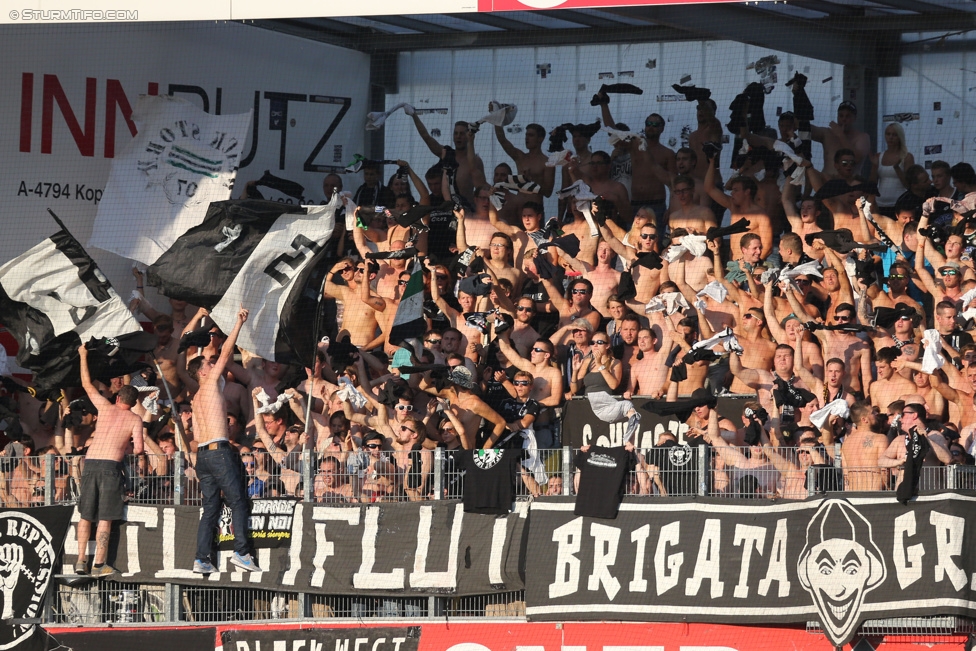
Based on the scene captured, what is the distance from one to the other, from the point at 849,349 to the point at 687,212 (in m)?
2.60

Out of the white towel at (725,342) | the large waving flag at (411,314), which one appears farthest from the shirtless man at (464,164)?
the white towel at (725,342)

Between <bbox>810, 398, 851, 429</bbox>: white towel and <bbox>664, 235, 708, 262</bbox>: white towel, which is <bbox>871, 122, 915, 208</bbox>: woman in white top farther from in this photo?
<bbox>810, 398, 851, 429</bbox>: white towel

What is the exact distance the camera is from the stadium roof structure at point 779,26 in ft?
49.2

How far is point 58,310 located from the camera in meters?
13.7

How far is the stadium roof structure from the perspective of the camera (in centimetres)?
1499

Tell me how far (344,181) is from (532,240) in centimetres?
321

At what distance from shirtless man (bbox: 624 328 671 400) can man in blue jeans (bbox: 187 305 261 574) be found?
3.28m

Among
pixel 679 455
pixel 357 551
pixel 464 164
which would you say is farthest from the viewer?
pixel 464 164

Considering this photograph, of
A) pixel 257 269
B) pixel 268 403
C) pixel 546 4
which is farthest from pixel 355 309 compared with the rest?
pixel 546 4

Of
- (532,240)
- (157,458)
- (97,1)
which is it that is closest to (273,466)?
(157,458)

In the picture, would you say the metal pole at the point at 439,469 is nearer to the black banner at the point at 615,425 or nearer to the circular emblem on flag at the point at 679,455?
the black banner at the point at 615,425

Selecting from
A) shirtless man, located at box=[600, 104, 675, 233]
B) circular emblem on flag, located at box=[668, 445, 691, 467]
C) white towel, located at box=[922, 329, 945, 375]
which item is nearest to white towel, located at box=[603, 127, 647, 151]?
shirtless man, located at box=[600, 104, 675, 233]

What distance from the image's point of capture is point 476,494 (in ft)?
37.9

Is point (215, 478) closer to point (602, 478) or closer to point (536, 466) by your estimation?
point (536, 466)
